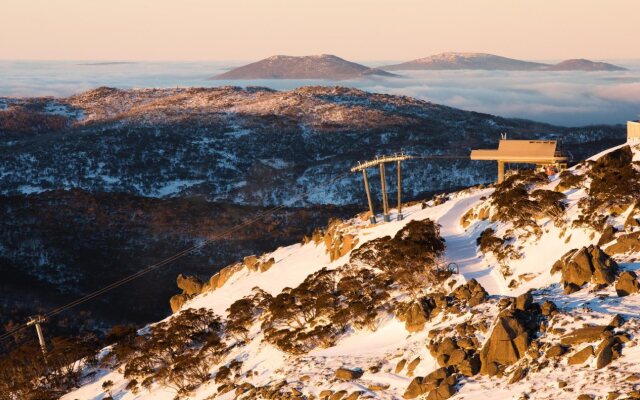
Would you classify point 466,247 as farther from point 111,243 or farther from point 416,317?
point 111,243

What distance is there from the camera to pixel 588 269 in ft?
81.5

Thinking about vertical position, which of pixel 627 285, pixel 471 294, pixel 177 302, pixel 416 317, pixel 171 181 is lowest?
pixel 171 181

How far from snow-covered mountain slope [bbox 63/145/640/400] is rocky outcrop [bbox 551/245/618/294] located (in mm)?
52

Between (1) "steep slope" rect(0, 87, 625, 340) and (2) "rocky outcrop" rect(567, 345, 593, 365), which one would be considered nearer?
(2) "rocky outcrop" rect(567, 345, 593, 365)

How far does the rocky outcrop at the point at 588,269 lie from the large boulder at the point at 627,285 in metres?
0.99

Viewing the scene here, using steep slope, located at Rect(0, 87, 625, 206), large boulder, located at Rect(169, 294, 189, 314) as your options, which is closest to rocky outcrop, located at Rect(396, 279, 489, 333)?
large boulder, located at Rect(169, 294, 189, 314)

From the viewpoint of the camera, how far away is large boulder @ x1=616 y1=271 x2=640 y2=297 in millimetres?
22859

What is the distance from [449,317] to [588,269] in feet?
17.5

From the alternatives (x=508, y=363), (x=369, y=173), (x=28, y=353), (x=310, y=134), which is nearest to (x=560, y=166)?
(x=508, y=363)

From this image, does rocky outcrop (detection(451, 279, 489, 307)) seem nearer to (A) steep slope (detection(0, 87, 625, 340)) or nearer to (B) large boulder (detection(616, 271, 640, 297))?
(B) large boulder (detection(616, 271, 640, 297))

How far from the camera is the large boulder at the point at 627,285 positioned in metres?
22.9

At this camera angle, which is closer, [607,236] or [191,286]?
[607,236]

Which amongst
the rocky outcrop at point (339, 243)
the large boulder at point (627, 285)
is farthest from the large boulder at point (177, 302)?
the large boulder at point (627, 285)

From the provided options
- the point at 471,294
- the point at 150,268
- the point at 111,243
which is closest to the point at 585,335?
the point at 471,294
